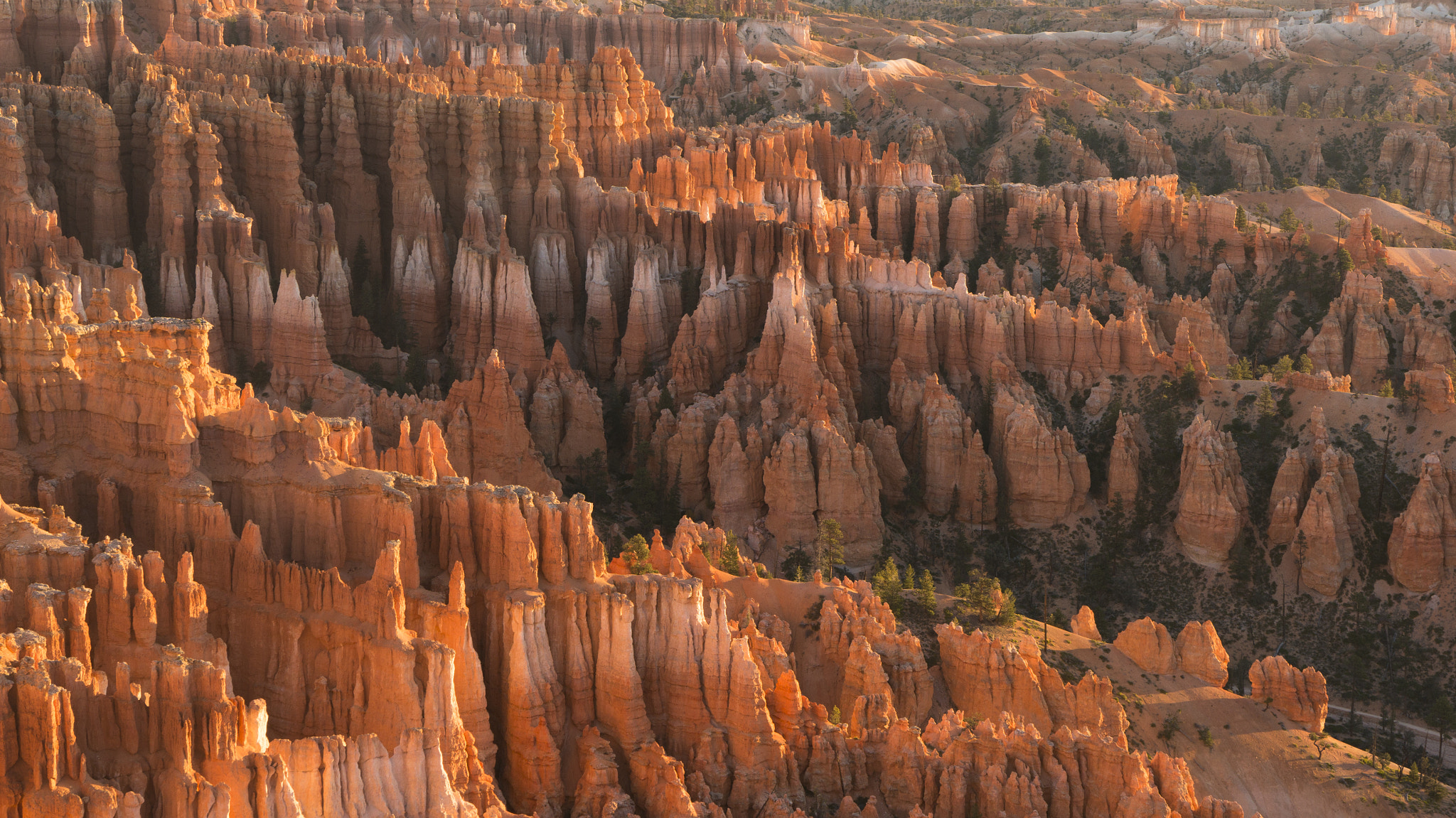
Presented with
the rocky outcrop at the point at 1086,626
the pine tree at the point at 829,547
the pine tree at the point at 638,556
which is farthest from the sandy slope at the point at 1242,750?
the pine tree at the point at 638,556

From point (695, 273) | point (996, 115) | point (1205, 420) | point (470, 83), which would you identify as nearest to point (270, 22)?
point (470, 83)

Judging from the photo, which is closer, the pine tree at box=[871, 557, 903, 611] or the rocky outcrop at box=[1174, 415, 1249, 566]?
the pine tree at box=[871, 557, 903, 611]

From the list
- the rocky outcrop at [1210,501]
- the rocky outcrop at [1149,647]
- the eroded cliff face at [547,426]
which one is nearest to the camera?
the eroded cliff face at [547,426]

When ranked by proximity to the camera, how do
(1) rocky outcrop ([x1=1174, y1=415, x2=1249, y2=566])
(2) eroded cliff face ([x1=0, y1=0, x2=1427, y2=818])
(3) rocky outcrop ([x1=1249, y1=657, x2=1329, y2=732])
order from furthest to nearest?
(1) rocky outcrop ([x1=1174, y1=415, x2=1249, y2=566])
(3) rocky outcrop ([x1=1249, y1=657, x2=1329, y2=732])
(2) eroded cliff face ([x1=0, y1=0, x2=1427, y2=818])

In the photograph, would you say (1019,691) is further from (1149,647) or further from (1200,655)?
(1200,655)

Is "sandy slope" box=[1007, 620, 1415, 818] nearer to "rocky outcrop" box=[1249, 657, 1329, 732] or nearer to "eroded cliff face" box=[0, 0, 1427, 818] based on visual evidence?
"rocky outcrop" box=[1249, 657, 1329, 732]

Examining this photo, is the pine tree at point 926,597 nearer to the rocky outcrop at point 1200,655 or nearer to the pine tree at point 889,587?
the pine tree at point 889,587

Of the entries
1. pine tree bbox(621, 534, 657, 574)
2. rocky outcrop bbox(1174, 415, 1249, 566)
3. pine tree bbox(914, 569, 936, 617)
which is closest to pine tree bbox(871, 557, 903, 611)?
pine tree bbox(914, 569, 936, 617)

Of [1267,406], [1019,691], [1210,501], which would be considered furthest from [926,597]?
[1267,406]

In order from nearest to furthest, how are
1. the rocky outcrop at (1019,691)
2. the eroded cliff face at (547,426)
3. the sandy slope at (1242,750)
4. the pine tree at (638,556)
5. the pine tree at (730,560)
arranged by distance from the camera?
the eroded cliff face at (547,426) → the pine tree at (638,556) → the rocky outcrop at (1019,691) → the sandy slope at (1242,750) → the pine tree at (730,560)
